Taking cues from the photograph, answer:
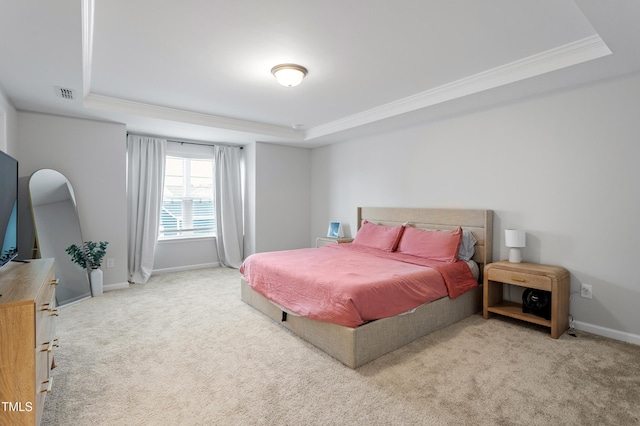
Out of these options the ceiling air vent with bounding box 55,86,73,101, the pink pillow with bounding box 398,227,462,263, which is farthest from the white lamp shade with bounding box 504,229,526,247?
the ceiling air vent with bounding box 55,86,73,101

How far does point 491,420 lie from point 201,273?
464 cm

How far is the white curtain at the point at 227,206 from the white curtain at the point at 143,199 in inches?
38.9

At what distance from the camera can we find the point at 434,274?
9.98ft

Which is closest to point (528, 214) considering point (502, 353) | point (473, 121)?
point (473, 121)

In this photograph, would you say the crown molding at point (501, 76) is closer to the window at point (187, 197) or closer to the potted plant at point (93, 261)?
the window at point (187, 197)

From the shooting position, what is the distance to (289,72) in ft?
9.24

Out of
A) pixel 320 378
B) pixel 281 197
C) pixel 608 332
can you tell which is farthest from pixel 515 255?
pixel 281 197

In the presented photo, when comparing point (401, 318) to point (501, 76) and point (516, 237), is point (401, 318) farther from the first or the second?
point (501, 76)

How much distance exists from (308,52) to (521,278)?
2.80m

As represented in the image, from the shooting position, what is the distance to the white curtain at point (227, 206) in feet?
19.0

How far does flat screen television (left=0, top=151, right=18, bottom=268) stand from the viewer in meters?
1.95

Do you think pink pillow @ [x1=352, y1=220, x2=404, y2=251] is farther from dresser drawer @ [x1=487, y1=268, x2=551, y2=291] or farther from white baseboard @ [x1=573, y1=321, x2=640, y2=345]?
white baseboard @ [x1=573, y1=321, x2=640, y2=345]

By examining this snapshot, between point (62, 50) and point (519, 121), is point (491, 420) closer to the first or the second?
point (519, 121)

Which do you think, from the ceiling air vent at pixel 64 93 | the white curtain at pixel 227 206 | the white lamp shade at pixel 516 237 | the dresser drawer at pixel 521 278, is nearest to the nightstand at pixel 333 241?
the white curtain at pixel 227 206
